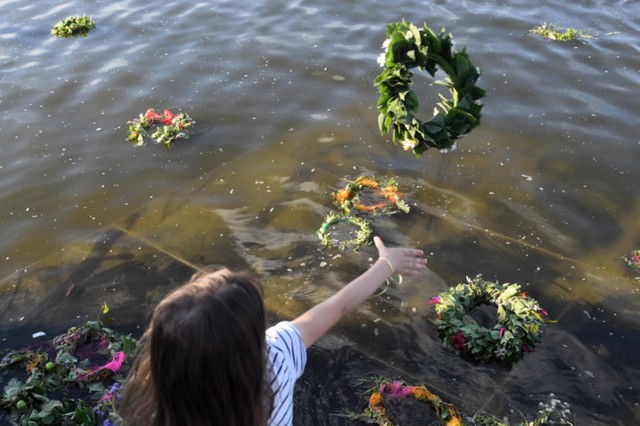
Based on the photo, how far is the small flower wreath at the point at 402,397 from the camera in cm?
439

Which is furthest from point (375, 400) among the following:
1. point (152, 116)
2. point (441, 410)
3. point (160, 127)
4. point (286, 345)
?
point (152, 116)

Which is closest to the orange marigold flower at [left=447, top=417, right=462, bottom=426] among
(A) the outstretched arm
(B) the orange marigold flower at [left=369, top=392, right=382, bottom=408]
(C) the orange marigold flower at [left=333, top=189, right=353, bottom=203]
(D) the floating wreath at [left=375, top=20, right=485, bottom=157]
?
(B) the orange marigold flower at [left=369, top=392, right=382, bottom=408]

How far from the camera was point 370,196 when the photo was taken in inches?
263

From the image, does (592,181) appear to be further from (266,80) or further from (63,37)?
(63,37)

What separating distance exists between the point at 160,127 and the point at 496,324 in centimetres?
484

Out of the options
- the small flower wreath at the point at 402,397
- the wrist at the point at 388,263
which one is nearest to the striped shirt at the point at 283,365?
the wrist at the point at 388,263

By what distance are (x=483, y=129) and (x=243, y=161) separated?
116 inches

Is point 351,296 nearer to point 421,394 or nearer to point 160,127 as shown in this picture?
point 421,394

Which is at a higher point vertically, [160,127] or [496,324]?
[160,127]

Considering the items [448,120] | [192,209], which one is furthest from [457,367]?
[192,209]

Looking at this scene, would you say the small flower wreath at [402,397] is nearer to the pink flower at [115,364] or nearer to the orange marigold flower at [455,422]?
the orange marigold flower at [455,422]

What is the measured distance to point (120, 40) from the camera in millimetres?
10250

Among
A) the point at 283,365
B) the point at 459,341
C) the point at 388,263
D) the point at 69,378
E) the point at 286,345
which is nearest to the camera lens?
the point at 283,365

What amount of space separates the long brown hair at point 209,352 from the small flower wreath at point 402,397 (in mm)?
2142
